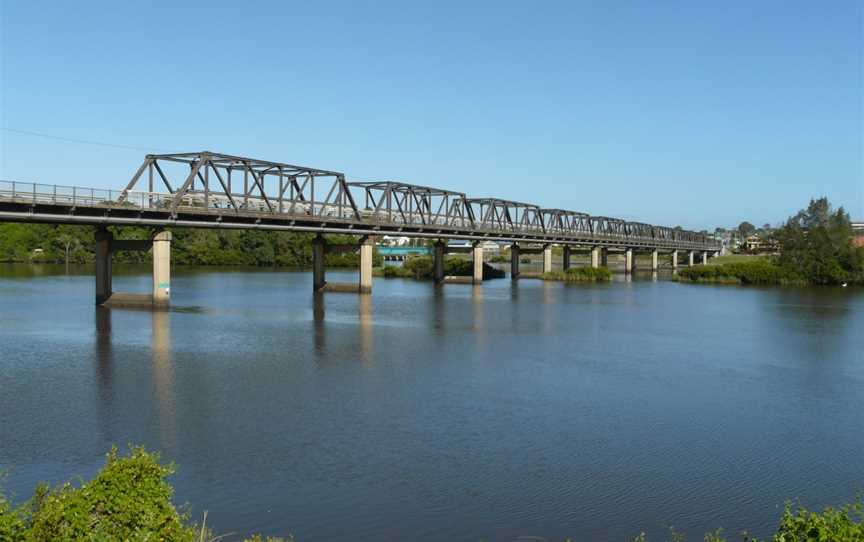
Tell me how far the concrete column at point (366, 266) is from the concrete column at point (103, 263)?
26704mm

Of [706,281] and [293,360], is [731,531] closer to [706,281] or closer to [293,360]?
[293,360]

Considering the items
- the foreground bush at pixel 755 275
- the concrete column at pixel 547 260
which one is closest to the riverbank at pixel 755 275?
the foreground bush at pixel 755 275

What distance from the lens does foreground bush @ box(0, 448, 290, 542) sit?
34.6ft

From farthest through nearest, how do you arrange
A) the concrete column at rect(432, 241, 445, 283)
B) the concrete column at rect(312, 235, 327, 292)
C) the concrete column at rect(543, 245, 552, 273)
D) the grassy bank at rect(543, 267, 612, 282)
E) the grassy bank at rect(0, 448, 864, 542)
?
the concrete column at rect(543, 245, 552, 273), the grassy bank at rect(543, 267, 612, 282), the concrete column at rect(432, 241, 445, 283), the concrete column at rect(312, 235, 327, 292), the grassy bank at rect(0, 448, 864, 542)

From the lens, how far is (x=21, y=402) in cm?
2506

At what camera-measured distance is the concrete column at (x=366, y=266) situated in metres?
79.4

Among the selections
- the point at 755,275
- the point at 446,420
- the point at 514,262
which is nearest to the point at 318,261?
the point at 514,262

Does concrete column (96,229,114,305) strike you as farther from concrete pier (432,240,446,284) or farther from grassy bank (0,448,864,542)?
concrete pier (432,240,446,284)

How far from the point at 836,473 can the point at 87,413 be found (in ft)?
66.8

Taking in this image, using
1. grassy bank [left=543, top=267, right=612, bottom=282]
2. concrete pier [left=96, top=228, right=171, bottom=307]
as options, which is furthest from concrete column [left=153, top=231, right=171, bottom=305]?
grassy bank [left=543, top=267, right=612, bottom=282]

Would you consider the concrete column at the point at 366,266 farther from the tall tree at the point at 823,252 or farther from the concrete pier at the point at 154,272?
the tall tree at the point at 823,252

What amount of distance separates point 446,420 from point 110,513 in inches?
551

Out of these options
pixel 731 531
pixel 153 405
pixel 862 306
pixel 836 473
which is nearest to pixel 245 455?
pixel 153 405

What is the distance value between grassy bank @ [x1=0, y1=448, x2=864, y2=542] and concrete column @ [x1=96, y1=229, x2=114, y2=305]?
48.5m
